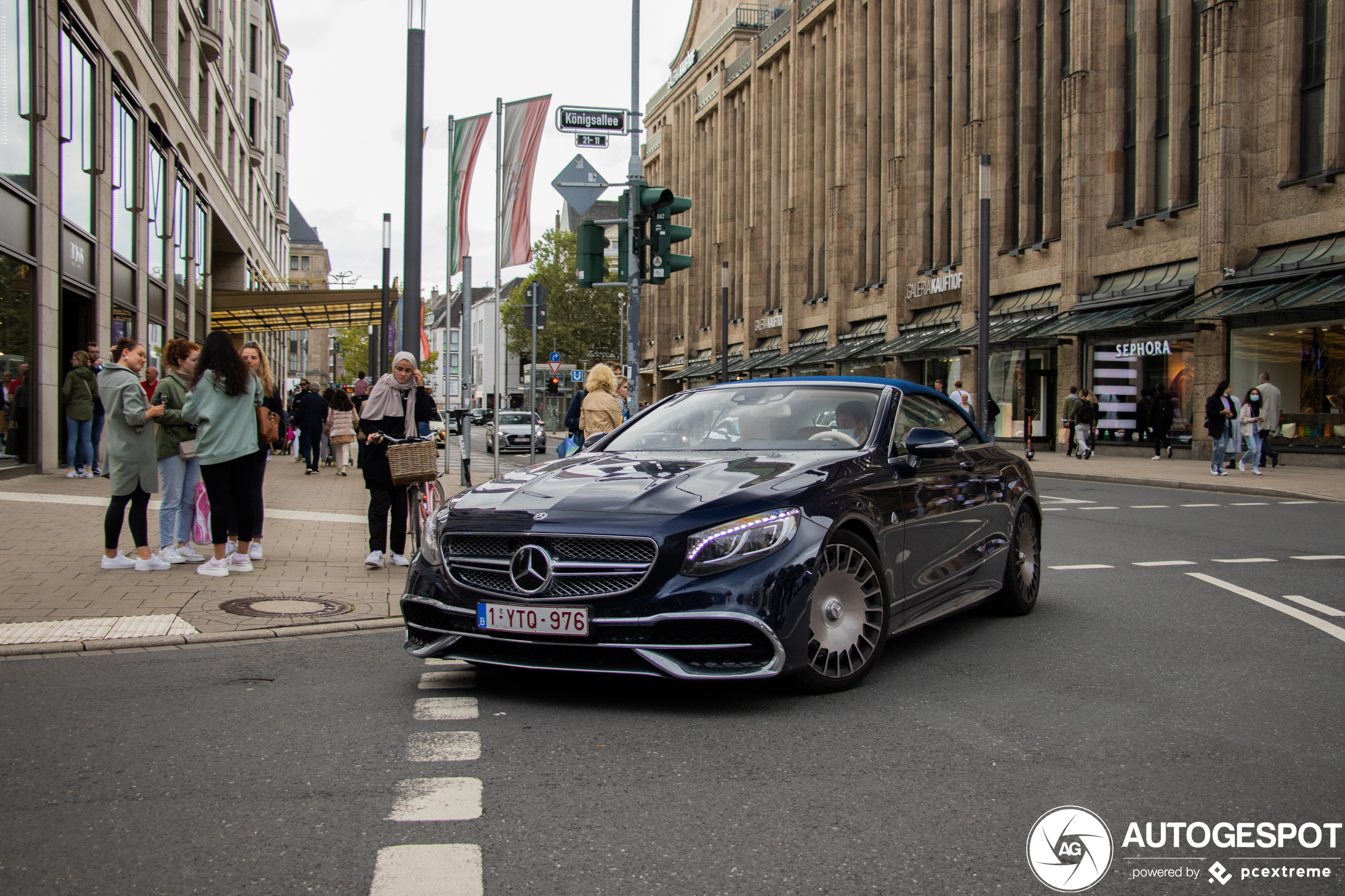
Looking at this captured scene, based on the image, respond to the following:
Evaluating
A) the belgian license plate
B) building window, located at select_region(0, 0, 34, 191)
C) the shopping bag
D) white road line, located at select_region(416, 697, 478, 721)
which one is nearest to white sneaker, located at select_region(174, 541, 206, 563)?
the shopping bag

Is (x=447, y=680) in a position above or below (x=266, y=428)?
below

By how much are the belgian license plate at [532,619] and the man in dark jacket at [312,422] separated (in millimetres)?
18131

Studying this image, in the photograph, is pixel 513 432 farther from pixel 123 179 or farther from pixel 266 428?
pixel 266 428

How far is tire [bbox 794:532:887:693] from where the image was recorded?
4836mm

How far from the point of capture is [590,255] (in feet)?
42.6

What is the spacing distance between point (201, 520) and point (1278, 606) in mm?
7795

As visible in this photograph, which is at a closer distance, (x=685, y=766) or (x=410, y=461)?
(x=685, y=766)

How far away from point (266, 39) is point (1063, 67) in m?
38.6

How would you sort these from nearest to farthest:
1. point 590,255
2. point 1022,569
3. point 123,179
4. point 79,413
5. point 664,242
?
1. point 1022,569
2. point 590,255
3. point 664,242
4. point 79,413
5. point 123,179

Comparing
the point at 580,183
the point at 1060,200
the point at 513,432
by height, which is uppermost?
the point at 1060,200

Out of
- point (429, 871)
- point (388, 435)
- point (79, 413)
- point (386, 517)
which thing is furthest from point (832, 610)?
point (79, 413)

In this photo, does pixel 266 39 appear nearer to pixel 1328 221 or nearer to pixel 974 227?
pixel 974 227

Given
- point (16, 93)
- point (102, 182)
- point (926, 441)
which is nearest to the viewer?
point (926, 441)

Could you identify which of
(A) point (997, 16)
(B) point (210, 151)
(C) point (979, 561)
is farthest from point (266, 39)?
(C) point (979, 561)
